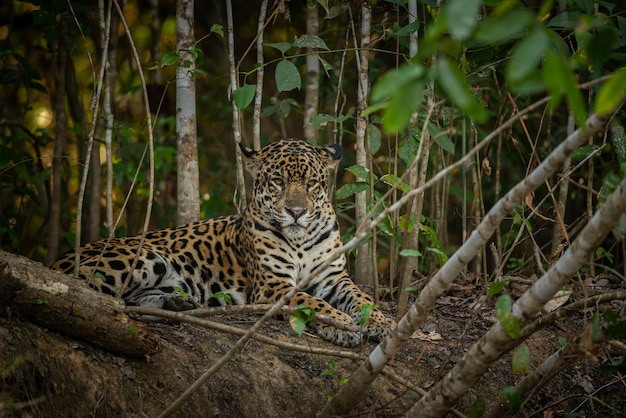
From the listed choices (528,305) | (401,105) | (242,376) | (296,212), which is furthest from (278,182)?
(401,105)

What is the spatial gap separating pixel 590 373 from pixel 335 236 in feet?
8.03

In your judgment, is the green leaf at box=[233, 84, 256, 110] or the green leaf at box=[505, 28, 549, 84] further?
the green leaf at box=[233, 84, 256, 110]

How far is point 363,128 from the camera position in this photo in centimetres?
693

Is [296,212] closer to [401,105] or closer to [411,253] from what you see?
[411,253]

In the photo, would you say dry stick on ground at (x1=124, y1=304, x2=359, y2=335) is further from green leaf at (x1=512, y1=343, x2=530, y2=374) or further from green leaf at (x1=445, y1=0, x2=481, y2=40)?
green leaf at (x1=445, y1=0, x2=481, y2=40)

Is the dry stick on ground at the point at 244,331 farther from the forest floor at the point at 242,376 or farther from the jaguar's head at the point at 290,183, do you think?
the jaguar's head at the point at 290,183

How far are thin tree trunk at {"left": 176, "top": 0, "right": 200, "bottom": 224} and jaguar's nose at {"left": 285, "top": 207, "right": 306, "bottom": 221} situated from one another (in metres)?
0.91

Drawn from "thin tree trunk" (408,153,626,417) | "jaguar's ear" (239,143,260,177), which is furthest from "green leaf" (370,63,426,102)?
"jaguar's ear" (239,143,260,177)

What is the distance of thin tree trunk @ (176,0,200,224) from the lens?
696 centimetres

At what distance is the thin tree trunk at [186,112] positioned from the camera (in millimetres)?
6957

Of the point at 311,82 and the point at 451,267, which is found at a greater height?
the point at 311,82

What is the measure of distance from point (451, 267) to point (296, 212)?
3296 mm

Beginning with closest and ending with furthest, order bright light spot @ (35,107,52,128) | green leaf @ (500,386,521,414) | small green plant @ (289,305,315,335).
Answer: small green plant @ (289,305,315,335) < green leaf @ (500,386,521,414) < bright light spot @ (35,107,52,128)

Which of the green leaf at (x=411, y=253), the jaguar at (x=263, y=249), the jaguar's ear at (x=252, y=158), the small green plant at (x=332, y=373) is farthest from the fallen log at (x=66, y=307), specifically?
the jaguar's ear at (x=252, y=158)
